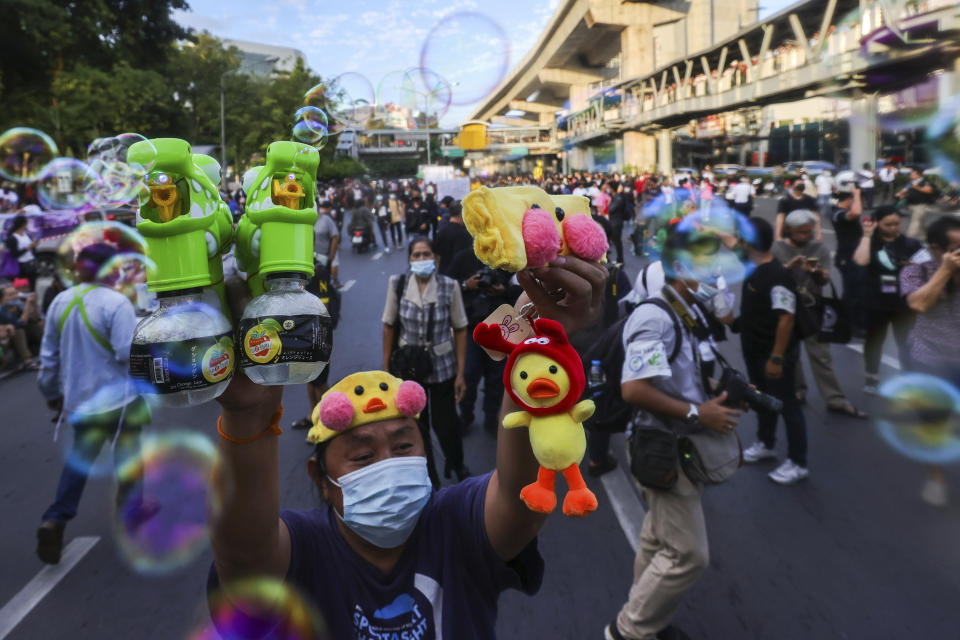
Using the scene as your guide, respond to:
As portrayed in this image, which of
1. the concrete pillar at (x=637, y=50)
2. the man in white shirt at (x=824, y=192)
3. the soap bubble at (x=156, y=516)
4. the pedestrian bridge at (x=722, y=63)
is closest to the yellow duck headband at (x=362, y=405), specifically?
the soap bubble at (x=156, y=516)

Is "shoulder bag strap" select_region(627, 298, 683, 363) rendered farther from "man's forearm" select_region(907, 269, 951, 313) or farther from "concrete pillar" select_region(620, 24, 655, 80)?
"concrete pillar" select_region(620, 24, 655, 80)

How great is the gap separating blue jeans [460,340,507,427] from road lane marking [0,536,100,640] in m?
2.99

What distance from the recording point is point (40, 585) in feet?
12.5

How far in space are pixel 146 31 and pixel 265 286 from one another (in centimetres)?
3145

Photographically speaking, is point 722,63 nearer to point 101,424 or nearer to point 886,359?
point 886,359

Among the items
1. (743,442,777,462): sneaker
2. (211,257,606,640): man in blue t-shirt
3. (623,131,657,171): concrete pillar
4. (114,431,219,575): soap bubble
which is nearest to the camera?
(211,257,606,640): man in blue t-shirt

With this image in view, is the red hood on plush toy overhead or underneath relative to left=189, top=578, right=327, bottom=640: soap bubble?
overhead

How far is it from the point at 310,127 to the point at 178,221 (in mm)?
669

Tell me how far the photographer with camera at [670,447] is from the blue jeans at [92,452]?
3.40m

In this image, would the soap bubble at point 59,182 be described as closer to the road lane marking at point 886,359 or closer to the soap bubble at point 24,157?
the soap bubble at point 24,157

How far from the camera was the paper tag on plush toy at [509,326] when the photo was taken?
1.20 metres

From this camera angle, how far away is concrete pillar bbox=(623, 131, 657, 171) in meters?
44.3

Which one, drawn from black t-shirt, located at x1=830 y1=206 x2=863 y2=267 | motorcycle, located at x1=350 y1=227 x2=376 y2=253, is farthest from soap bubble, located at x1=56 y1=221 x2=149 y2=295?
motorcycle, located at x1=350 y1=227 x2=376 y2=253

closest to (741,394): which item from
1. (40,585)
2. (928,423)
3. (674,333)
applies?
(674,333)
